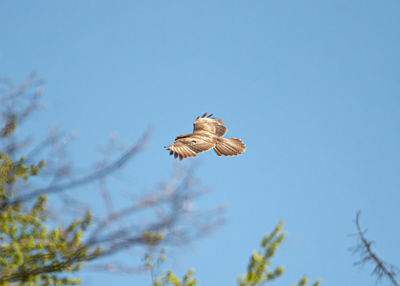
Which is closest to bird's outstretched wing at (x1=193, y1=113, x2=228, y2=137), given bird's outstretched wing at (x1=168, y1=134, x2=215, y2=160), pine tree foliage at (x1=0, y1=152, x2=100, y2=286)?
bird's outstretched wing at (x1=168, y1=134, x2=215, y2=160)

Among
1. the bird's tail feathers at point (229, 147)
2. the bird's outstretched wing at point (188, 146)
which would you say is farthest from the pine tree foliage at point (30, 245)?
the bird's tail feathers at point (229, 147)

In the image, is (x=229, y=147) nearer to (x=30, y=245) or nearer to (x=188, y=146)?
(x=188, y=146)

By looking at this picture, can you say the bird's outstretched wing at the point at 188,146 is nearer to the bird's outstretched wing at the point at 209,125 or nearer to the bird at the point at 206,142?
the bird at the point at 206,142

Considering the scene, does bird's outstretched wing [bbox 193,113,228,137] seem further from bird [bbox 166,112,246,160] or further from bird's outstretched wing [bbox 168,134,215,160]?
bird's outstretched wing [bbox 168,134,215,160]

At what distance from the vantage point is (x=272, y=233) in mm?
6906

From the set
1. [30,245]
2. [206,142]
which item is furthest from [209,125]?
[30,245]

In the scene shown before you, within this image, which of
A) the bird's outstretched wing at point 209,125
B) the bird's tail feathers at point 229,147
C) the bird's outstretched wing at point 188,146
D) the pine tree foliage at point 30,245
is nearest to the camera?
the pine tree foliage at point 30,245

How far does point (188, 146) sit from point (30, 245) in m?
4.19

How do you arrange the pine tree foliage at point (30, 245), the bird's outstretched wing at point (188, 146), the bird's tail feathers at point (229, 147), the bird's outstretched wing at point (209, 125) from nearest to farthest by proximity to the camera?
the pine tree foliage at point (30, 245), the bird's outstretched wing at point (188, 146), the bird's tail feathers at point (229, 147), the bird's outstretched wing at point (209, 125)

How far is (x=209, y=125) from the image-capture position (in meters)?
12.2

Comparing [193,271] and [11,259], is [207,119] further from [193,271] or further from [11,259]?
[11,259]

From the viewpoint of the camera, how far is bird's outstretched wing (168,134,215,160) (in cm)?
895

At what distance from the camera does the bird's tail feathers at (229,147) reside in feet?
37.0

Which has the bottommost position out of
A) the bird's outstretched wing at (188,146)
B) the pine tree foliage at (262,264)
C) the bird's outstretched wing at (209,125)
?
the pine tree foliage at (262,264)
